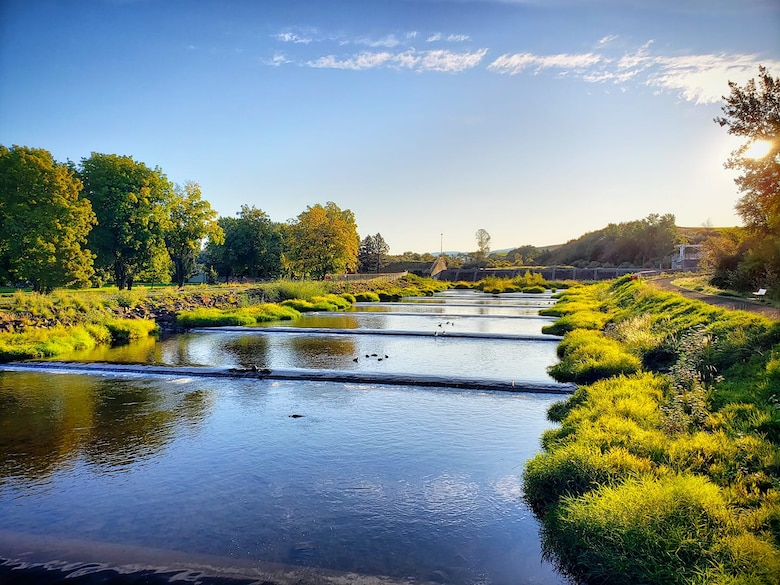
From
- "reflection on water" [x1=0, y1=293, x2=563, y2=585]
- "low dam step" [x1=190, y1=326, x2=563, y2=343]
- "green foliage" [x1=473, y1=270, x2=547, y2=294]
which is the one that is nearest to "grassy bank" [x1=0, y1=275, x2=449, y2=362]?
"low dam step" [x1=190, y1=326, x2=563, y2=343]

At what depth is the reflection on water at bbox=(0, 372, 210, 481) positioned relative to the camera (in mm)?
7693

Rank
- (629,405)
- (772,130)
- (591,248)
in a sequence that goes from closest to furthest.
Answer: (629,405) → (772,130) → (591,248)

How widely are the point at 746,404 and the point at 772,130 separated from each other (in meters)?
13.4

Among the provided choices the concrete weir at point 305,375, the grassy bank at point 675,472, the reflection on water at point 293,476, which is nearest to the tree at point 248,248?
the concrete weir at point 305,375

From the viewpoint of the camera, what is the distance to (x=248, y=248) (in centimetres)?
5525

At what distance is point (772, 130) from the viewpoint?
52.9 feet

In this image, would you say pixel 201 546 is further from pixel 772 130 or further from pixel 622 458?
pixel 772 130

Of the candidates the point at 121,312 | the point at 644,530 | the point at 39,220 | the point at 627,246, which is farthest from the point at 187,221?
the point at 627,246

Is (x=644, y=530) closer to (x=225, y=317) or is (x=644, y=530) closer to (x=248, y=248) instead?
(x=225, y=317)

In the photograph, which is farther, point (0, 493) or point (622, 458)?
point (0, 493)

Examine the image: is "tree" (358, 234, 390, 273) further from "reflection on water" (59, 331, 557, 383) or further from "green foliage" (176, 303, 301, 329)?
"reflection on water" (59, 331, 557, 383)

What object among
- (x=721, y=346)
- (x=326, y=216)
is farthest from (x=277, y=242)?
(x=721, y=346)

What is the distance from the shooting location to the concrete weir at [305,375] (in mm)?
11586

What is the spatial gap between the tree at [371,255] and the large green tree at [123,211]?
47604mm
